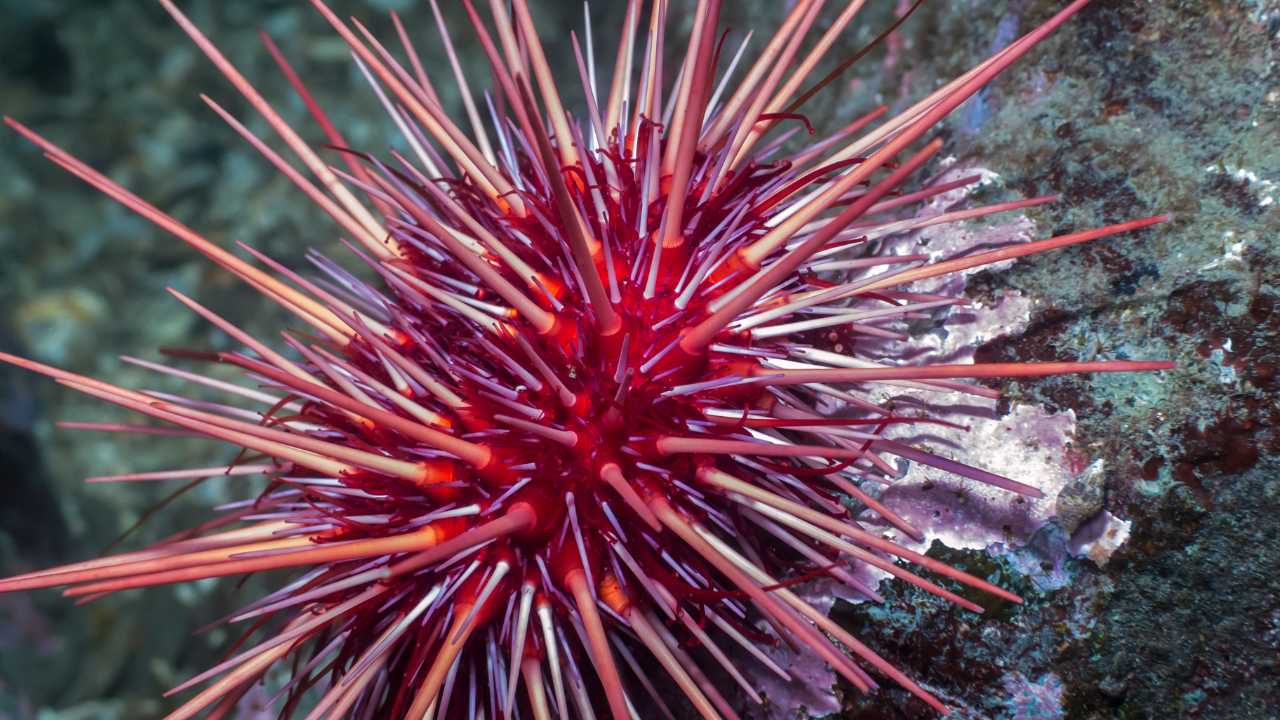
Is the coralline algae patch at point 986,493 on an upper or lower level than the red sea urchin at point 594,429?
lower

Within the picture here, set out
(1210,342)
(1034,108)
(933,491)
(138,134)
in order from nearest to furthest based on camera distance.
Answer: (1210,342) → (933,491) → (1034,108) → (138,134)

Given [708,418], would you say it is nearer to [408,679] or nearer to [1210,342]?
[408,679]

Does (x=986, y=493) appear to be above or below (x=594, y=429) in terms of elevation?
below

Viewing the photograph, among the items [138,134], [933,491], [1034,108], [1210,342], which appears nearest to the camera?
[1210,342]

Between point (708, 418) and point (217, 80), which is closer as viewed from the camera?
point (708, 418)

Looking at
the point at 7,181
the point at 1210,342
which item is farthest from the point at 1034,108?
the point at 7,181
